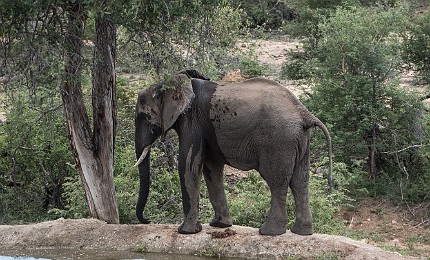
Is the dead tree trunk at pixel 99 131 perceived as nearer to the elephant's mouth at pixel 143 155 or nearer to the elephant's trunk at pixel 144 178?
the elephant's trunk at pixel 144 178

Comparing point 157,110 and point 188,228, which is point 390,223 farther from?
point 157,110

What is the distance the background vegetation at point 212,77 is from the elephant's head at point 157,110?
318 mm

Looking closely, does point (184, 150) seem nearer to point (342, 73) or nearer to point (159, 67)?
point (159, 67)

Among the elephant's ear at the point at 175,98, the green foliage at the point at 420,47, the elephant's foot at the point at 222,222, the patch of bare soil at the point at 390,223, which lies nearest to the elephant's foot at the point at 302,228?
the elephant's foot at the point at 222,222

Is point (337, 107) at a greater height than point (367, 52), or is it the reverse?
point (367, 52)

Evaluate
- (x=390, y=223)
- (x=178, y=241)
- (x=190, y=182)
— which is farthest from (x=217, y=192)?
(x=390, y=223)

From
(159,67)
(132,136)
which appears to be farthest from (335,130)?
(159,67)

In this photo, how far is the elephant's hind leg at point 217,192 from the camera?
915 cm

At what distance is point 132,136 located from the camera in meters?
13.4

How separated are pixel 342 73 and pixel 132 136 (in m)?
4.46

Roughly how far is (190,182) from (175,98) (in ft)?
2.88

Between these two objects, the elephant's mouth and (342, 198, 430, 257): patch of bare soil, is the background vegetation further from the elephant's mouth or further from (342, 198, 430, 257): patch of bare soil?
the elephant's mouth

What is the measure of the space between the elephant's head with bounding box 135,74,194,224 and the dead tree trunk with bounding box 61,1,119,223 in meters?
0.84

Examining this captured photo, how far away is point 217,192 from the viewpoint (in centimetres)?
920
